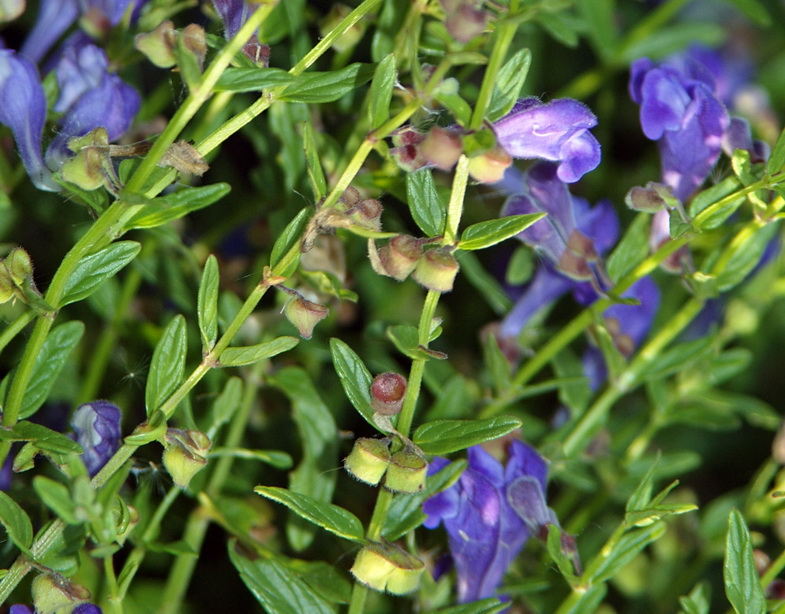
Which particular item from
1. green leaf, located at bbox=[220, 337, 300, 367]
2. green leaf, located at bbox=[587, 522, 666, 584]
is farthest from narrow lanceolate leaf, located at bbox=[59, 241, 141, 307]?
green leaf, located at bbox=[587, 522, 666, 584]

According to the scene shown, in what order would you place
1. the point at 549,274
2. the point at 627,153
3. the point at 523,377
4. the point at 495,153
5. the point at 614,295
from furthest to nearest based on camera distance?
1. the point at 627,153
2. the point at 549,274
3. the point at 523,377
4. the point at 614,295
5. the point at 495,153

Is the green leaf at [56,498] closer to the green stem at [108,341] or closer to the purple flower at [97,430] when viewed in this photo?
the purple flower at [97,430]

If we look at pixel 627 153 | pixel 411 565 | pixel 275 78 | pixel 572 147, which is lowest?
pixel 627 153

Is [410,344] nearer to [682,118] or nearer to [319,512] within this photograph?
[319,512]

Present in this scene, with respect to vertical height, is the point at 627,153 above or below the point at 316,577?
below

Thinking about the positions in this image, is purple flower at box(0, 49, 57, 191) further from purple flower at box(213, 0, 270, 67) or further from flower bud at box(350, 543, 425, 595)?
flower bud at box(350, 543, 425, 595)

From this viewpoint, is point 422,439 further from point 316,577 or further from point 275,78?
point 275,78

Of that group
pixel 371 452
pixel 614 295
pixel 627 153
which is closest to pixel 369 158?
pixel 614 295
